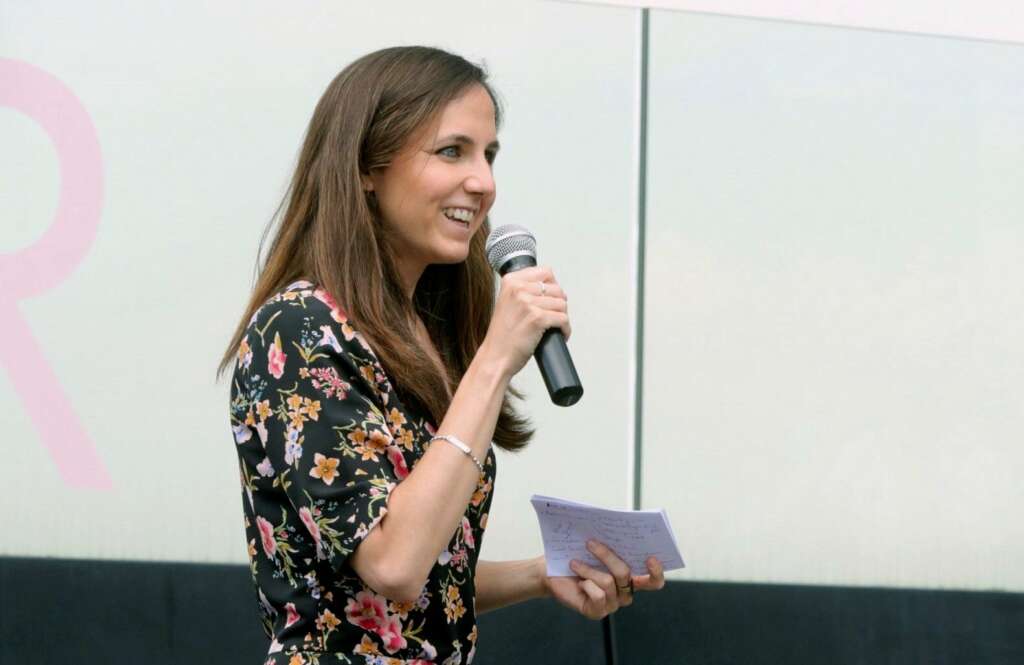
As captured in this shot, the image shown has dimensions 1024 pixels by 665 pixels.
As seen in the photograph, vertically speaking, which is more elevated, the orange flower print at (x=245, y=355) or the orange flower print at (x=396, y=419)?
the orange flower print at (x=245, y=355)

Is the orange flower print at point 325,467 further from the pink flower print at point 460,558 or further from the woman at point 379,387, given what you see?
the pink flower print at point 460,558

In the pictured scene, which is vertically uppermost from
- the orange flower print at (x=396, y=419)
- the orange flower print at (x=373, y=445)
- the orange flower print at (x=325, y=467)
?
the orange flower print at (x=396, y=419)

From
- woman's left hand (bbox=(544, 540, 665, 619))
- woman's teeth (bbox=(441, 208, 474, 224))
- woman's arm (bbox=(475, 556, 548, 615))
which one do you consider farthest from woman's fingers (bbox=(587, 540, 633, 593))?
woman's teeth (bbox=(441, 208, 474, 224))

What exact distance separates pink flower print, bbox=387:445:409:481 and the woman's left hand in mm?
410

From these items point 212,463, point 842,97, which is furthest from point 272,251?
point 842,97

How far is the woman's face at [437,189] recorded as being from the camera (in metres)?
1.73

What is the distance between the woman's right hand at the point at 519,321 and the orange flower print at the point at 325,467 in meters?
0.22

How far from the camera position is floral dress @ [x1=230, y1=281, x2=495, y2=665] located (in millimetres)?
1457

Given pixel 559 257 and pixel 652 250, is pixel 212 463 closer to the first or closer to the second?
pixel 559 257

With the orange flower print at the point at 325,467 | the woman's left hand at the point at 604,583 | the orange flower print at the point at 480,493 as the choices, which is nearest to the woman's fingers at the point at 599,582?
the woman's left hand at the point at 604,583

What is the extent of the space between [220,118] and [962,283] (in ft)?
6.30

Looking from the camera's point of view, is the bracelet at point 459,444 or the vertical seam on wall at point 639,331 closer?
the bracelet at point 459,444

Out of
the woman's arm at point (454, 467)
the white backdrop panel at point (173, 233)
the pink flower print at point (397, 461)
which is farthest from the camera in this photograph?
the white backdrop panel at point (173, 233)

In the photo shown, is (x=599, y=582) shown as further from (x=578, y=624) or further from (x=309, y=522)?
(x=578, y=624)
